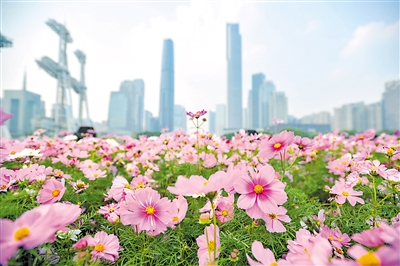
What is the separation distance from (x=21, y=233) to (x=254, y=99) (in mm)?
86994

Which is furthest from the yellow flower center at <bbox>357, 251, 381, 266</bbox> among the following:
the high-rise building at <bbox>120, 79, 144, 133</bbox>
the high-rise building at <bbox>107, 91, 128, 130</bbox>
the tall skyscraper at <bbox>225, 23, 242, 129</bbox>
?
the tall skyscraper at <bbox>225, 23, 242, 129</bbox>

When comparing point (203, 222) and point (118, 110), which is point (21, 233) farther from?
point (118, 110)

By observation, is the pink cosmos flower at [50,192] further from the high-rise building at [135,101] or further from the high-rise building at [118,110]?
the high-rise building at [118,110]

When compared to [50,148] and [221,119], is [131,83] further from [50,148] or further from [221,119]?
[50,148]

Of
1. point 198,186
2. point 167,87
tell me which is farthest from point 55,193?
point 167,87

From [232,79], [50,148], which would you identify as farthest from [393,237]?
[232,79]

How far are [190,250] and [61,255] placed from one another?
36 cm

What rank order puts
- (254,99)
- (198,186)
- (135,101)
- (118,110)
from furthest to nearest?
(254,99)
(118,110)
(135,101)
(198,186)

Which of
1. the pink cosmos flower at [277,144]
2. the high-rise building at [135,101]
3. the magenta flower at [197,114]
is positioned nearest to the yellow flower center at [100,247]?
the pink cosmos flower at [277,144]

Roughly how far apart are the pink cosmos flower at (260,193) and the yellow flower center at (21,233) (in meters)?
0.37

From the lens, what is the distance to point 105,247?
572 millimetres

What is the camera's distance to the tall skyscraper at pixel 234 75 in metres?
81.0

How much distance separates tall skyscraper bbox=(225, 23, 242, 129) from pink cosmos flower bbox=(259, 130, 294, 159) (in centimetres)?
7790

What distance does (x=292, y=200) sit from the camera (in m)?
0.87
